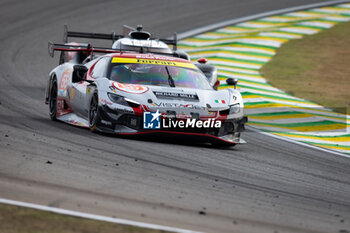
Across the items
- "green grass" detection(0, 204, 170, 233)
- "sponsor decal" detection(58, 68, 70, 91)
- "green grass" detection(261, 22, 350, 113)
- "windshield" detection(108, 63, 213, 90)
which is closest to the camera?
"green grass" detection(0, 204, 170, 233)

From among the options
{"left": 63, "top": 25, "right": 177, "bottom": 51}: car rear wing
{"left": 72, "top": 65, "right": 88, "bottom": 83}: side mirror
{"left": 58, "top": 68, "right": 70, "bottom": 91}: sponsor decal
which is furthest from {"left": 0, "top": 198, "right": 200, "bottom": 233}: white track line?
{"left": 63, "top": 25, "right": 177, "bottom": 51}: car rear wing

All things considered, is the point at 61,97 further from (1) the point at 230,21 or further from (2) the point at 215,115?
(1) the point at 230,21

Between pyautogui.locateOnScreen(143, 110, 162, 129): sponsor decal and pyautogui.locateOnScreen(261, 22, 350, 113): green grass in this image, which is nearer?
pyautogui.locateOnScreen(143, 110, 162, 129): sponsor decal

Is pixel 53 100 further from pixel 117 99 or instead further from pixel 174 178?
pixel 174 178

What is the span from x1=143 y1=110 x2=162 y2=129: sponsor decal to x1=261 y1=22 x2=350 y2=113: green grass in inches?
221

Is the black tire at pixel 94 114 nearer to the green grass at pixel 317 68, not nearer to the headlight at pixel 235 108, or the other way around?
the headlight at pixel 235 108

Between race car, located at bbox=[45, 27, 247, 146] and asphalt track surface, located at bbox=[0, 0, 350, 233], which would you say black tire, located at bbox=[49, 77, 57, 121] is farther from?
asphalt track surface, located at bbox=[0, 0, 350, 233]

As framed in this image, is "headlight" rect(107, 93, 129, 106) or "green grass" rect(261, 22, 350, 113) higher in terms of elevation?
"headlight" rect(107, 93, 129, 106)

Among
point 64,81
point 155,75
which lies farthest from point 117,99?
point 64,81

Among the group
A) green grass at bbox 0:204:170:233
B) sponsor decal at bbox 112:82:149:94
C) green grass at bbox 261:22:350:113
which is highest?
sponsor decal at bbox 112:82:149:94

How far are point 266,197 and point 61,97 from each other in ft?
16.9

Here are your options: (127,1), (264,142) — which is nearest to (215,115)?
(264,142)

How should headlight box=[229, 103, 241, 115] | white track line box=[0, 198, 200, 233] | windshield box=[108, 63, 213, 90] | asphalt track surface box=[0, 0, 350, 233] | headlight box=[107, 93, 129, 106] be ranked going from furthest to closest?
windshield box=[108, 63, 213, 90] → headlight box=[229, 103, 241, 115] → headlight box=[107, 93, 129, 106] → asphalt track surface box=[0, 0, 350, 233] → white track line box=[0, 198, 200, 233]

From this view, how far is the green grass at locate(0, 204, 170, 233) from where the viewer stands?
451cm
